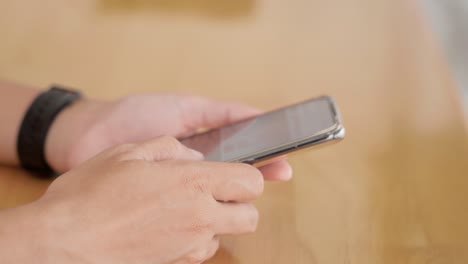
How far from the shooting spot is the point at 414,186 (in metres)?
0.57

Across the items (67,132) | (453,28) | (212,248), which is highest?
→ (453,28)

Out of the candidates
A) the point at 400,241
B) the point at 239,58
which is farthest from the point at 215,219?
the point at 239,58

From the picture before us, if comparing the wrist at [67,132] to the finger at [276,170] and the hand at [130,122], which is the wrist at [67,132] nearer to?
the hand at [130,122]

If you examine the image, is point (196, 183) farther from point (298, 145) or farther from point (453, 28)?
point (453, 28)

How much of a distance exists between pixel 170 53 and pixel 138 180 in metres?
0.36

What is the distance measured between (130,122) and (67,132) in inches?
Answer: 2.9

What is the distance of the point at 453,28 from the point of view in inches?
46.6

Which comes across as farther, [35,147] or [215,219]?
[35,147]

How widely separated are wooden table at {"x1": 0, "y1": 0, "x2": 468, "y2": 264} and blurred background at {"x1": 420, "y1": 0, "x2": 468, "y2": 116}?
0.36 metres

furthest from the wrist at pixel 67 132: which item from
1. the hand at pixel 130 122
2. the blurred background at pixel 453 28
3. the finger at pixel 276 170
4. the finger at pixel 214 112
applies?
the blurred background at pixel 453 28

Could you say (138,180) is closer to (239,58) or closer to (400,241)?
(400,241)

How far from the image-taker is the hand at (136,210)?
16.4 inches

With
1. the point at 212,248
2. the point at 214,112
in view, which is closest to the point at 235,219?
the point at 212,248

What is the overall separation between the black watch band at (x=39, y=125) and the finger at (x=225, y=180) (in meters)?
0.23
